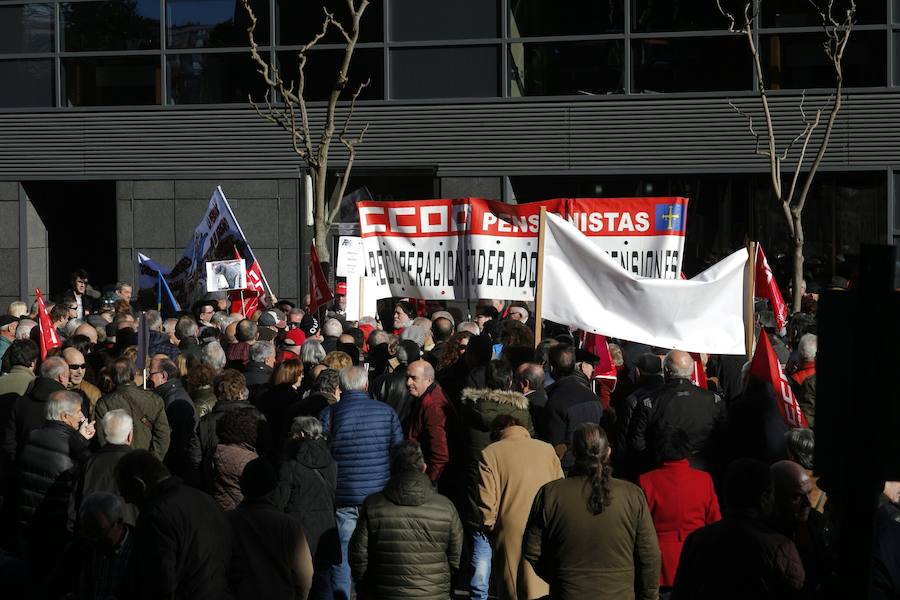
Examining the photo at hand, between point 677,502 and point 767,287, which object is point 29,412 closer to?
point 677,502

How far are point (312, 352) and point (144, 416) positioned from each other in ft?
5.88

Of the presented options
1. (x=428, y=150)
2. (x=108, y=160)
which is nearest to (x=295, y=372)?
(x=428, y=150)

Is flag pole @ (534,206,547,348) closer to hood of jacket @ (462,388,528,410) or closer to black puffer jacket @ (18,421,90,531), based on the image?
hood of jacket @ (462,388,528,410)

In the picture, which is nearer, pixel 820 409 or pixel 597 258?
pixel 820 409

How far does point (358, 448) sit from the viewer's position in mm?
8414

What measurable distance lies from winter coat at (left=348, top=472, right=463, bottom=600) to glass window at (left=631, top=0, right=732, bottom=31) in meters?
16.1

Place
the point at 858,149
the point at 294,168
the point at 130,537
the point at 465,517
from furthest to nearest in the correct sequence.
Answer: the point at 294,168 < the point at 858,149 < the point at 465,517 < the point at 130,537

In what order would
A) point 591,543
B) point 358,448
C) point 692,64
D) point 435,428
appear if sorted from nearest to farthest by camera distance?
1. point 591,543
2. point 358,448
3. point 435,428
4. point 692,64

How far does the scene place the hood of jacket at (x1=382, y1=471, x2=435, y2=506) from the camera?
664 cm

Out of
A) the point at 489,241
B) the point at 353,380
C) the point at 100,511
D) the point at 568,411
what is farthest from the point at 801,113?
the point at 100,511

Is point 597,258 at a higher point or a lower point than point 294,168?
lower

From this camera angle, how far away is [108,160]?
75.7ft

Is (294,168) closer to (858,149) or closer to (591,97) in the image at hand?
(591,97)

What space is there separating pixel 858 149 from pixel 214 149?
10.8 meters
